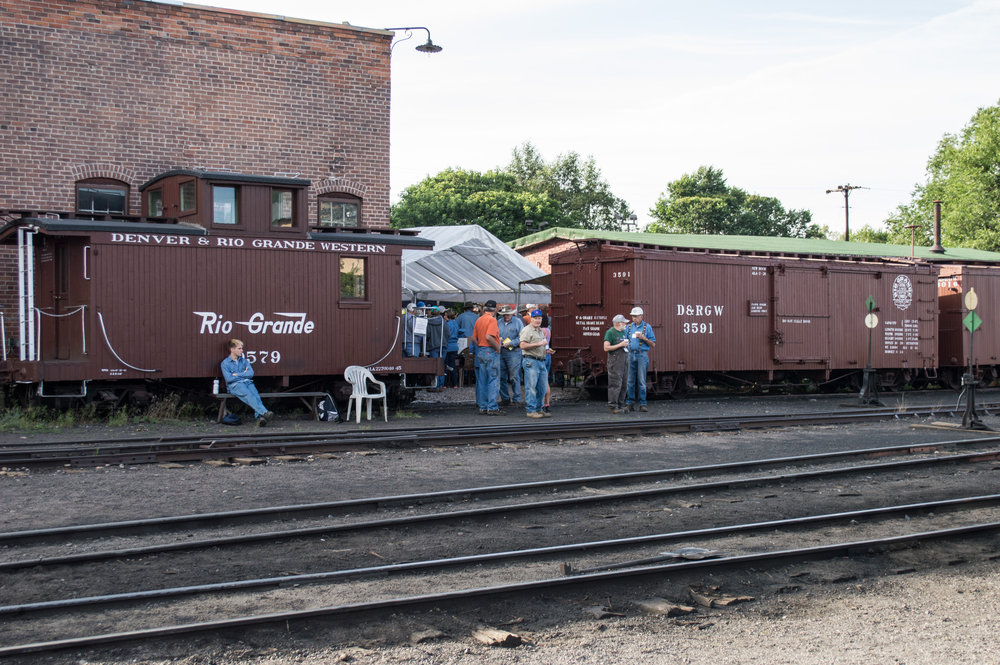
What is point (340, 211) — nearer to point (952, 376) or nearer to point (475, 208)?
point (952, 376)

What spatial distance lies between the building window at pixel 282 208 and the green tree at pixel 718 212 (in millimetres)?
59728

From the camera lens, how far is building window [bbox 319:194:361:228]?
796 inches

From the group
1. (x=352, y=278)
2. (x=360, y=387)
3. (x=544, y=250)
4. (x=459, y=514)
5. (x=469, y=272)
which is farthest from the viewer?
(x=544, y=250)

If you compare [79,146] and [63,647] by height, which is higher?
[79,146]

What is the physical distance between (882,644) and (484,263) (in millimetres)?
21199

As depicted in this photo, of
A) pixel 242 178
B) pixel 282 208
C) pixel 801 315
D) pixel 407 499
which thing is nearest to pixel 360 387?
pixel 282 208

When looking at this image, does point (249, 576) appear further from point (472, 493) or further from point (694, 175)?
point (694, 175)

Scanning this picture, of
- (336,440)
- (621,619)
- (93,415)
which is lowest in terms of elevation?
(621,619)

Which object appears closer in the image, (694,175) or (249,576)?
(249,576)

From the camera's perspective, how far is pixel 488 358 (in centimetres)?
1614

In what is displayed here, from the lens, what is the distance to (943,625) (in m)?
5.53

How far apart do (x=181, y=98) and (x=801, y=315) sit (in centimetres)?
1359

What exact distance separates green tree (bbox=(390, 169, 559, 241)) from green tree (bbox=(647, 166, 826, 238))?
1858cm

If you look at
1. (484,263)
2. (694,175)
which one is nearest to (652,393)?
(484,263)
